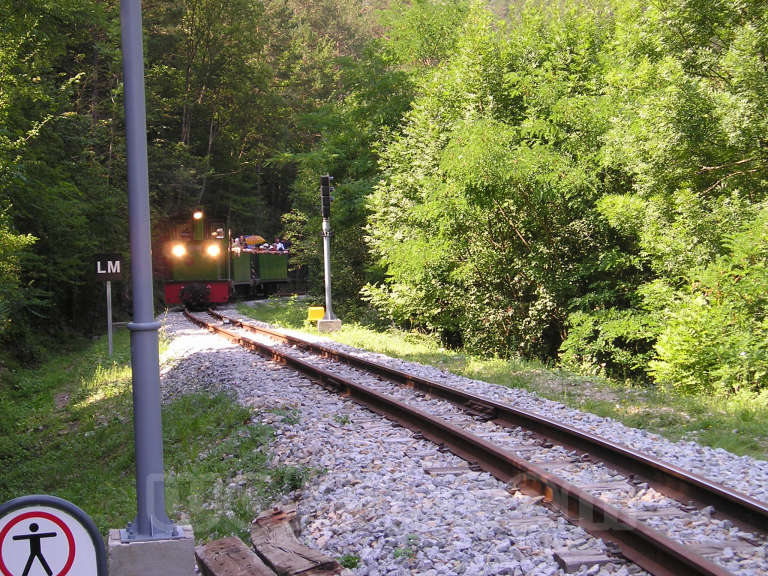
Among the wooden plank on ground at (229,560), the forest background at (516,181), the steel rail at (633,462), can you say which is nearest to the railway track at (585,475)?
the steel rail at (633,462)

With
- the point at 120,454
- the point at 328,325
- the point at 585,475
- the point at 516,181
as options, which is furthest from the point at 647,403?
the point at 328,325

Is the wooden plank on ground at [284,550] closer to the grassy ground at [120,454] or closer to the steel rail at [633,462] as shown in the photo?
the grassy ground at [120,454]

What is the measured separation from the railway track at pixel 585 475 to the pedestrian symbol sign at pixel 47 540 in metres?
2.95

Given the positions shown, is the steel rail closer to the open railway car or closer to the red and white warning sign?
the red and white warning sign

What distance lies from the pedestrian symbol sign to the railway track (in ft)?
9.69

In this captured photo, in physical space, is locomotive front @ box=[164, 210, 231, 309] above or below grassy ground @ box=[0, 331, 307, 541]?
above

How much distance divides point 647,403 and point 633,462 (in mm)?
3735

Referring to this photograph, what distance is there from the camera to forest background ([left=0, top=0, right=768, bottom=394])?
13070 millimetres

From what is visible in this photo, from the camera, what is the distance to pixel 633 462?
579cm

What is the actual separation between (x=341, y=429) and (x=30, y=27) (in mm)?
11528

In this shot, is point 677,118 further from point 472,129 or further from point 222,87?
point 222,87

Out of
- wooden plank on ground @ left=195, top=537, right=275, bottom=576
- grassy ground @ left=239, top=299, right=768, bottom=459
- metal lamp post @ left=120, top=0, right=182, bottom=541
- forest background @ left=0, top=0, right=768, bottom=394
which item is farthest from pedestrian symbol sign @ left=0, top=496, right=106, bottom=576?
forest background @ left=0, top=0, right=768, bottom=394

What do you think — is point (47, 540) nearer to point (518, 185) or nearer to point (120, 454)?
point (120, 454)

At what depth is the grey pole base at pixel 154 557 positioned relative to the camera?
3.63 m
